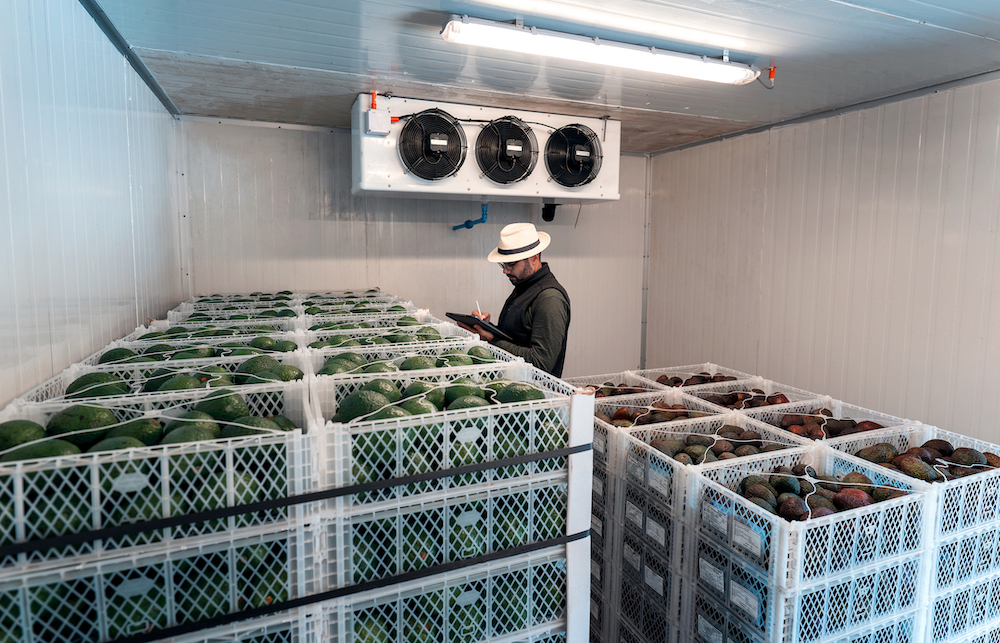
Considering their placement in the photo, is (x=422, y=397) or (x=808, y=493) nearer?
(x=422, y=397)

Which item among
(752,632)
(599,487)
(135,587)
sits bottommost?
(752,632)

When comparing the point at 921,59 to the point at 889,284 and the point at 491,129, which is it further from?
the point at 491,129

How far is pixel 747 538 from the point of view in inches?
68.4

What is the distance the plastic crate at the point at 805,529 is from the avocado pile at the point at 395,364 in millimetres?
845

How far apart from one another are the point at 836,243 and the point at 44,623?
458cm

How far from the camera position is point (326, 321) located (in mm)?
2717

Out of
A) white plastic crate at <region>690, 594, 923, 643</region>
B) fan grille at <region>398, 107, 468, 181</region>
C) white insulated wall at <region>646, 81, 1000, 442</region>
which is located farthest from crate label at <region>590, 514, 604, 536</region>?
fan grille at <region>398, 107, 468, 181</region>

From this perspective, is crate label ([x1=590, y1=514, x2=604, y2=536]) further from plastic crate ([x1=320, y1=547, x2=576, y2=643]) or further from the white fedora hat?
the white fedora hat

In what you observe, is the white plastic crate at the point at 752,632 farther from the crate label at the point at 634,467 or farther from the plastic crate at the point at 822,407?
the plastic crate at the point at 822,407

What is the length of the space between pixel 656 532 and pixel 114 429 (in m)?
1.74

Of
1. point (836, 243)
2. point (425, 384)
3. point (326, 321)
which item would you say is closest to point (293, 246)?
point (326, 321)

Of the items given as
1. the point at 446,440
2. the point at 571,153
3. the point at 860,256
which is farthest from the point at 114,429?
the point at 860,256

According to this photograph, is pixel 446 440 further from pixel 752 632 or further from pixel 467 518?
pixel 752 632

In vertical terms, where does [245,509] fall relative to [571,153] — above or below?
below
